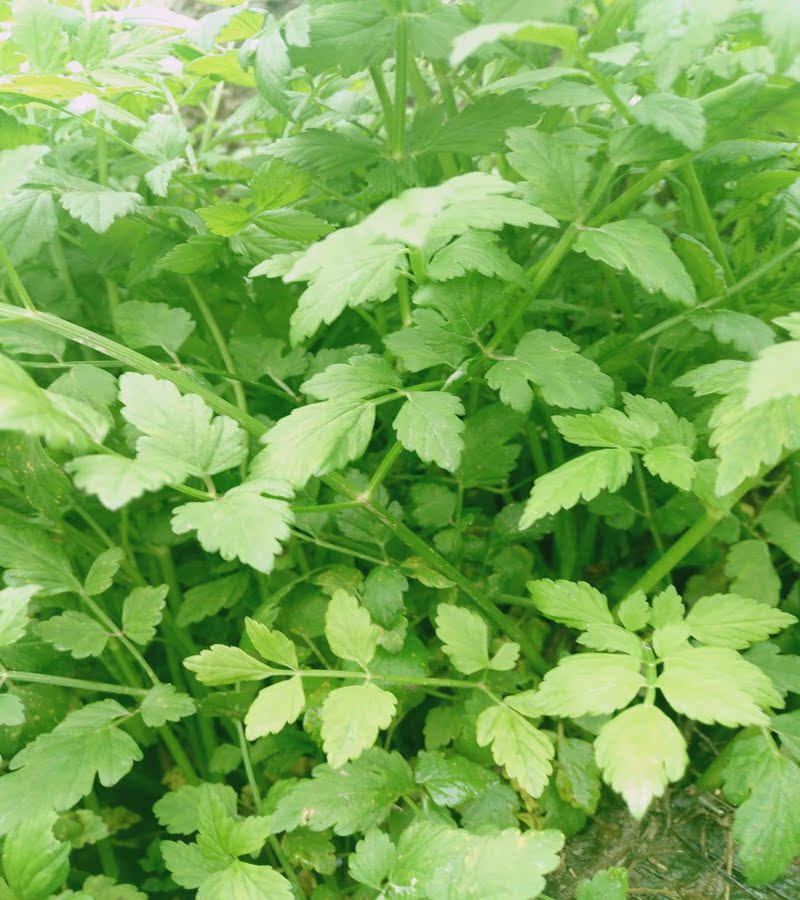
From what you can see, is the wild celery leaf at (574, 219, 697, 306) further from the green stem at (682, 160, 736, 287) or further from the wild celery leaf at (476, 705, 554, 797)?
the wild celery leaf at (476, 705, 554, 797)

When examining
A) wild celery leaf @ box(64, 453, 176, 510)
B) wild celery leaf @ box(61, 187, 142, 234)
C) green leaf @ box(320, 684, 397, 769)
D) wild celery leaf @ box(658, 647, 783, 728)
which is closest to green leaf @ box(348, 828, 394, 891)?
green leaf @ box(320, 684, 397, 769)

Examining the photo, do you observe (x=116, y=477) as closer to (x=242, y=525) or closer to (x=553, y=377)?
(x=242, y=525)

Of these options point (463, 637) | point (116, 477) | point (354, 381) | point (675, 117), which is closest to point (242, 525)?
point (116, 477)

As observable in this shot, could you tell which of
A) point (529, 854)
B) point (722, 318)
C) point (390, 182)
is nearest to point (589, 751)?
point (529, 854)

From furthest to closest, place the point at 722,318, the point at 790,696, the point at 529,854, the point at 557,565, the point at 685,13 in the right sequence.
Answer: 1. the point at 557,565
2. the point at 790,696
3. the point at 722,318
4. the point at 529,854
5. the point at 685,13

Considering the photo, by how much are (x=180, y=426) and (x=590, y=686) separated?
49cm

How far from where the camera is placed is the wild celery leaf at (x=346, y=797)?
0.88 metres

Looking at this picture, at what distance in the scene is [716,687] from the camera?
69 cm

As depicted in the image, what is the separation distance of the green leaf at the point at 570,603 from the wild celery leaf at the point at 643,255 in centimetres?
34

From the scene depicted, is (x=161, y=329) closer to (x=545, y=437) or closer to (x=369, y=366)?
(x=369, y=366)

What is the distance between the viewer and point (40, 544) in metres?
1.03

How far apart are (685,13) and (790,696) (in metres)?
0.86

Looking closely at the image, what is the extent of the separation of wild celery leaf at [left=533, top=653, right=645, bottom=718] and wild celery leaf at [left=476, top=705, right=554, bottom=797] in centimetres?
11

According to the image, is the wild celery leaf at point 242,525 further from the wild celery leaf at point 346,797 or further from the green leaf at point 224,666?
the wild celery leaf at point 346,797
